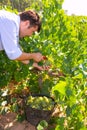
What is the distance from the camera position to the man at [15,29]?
9.87 feet

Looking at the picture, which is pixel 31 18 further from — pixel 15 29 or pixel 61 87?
pixel 61 87

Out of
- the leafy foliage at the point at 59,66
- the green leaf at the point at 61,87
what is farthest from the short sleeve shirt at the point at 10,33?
the green leaf at the point at 61,87

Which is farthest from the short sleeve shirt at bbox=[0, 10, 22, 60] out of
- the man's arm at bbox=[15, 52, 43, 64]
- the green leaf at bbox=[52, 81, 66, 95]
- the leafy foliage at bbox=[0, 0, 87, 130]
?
the green leaf at bbox=[52, 81, 66, 95]

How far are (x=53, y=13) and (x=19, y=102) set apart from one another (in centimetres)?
126

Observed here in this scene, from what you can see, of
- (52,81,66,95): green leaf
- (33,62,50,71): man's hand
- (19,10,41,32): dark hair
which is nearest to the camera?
(52,81,66,95): green leaf

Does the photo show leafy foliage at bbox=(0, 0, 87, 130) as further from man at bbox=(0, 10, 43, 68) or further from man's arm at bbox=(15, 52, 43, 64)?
man at bbox=(0, 10, 43, 68)

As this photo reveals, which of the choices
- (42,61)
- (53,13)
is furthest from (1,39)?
(53,13)

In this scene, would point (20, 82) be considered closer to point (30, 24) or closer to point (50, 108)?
point (50, 108)

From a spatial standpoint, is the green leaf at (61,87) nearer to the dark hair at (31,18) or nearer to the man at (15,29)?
the man at (15,29)

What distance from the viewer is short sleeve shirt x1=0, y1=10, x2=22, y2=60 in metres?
3.00

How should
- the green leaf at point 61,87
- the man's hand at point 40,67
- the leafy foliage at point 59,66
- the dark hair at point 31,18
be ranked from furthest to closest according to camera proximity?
1. the man's hand at point 40,67
2. the dark hair at point 31,18
3. the leafy foliage at point 59,66
4. the green leaf at point 61,87

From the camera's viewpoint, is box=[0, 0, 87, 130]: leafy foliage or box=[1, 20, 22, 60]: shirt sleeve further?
box=[1, 20, 22, 60]: shirt sleeve

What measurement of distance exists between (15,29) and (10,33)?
0.08 m

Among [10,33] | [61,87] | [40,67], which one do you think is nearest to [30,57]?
[40,67]
